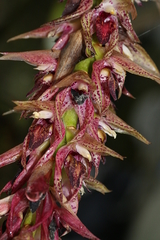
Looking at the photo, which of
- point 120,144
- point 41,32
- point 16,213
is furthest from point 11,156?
point 120,144

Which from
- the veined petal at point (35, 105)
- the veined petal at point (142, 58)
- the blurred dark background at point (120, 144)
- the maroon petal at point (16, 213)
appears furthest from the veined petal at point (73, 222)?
the blurred dark background at point (120, 144)

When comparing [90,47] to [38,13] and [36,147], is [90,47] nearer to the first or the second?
[36,147]

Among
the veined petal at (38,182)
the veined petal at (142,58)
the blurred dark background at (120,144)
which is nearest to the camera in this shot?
the veined petal at (38,182)

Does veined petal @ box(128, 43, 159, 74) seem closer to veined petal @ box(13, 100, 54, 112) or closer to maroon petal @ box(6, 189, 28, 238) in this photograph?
veined petal @ box(13, 100, 54, 112)

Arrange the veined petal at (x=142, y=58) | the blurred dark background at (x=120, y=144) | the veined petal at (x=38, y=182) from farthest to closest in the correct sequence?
the blurred dark background at (x=120, y=144)
the veined petal at (x=142, y=58)
the veined petal at (x=38, y=182)

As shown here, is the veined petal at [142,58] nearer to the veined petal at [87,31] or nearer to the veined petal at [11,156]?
the veined petal at [87,31]

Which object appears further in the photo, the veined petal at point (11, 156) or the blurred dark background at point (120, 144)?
Result: the blurred dark background at point (120, 144)

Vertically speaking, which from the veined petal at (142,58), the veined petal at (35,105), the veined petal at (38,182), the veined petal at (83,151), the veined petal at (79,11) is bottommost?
the veined petal at (83,151)

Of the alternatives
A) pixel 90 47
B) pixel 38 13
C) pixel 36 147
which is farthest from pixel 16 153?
pixel 38 13
